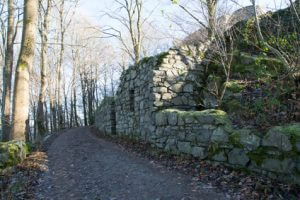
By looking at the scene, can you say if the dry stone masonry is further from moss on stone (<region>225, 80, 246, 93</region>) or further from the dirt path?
moss on stone (<region>225, 80, 246, 93</region>)

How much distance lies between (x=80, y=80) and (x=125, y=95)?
20.1 meters

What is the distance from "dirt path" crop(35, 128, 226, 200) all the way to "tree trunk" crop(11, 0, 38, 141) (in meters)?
1.19

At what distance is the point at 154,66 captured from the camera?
8445 millimetres

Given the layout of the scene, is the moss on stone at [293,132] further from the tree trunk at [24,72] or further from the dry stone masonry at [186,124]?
the tree trunk at [24,72]

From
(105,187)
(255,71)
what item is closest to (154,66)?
(255,71)

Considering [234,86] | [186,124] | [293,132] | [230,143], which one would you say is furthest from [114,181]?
[234,86]

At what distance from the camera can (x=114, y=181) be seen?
5.20m

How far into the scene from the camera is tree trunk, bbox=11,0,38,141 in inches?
278

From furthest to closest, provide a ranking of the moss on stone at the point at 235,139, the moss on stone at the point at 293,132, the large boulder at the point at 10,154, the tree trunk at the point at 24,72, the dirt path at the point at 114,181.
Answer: the tree trunk at the point at 24,72 → the large boulder at the point at 10,154 → the moss on stone at the point at 235,139 → the dirt path at the point at 114,181 → the moss on stone at the point at 293,132

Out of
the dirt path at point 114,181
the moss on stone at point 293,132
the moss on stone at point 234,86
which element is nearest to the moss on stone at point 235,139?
the moss on stone at point 293,132

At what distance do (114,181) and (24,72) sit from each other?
3946 millimetres

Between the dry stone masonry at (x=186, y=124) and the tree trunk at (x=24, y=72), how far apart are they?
3.44 meters

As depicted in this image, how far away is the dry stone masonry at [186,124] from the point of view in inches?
169

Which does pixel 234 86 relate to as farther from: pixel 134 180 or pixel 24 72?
pixel 24 72
